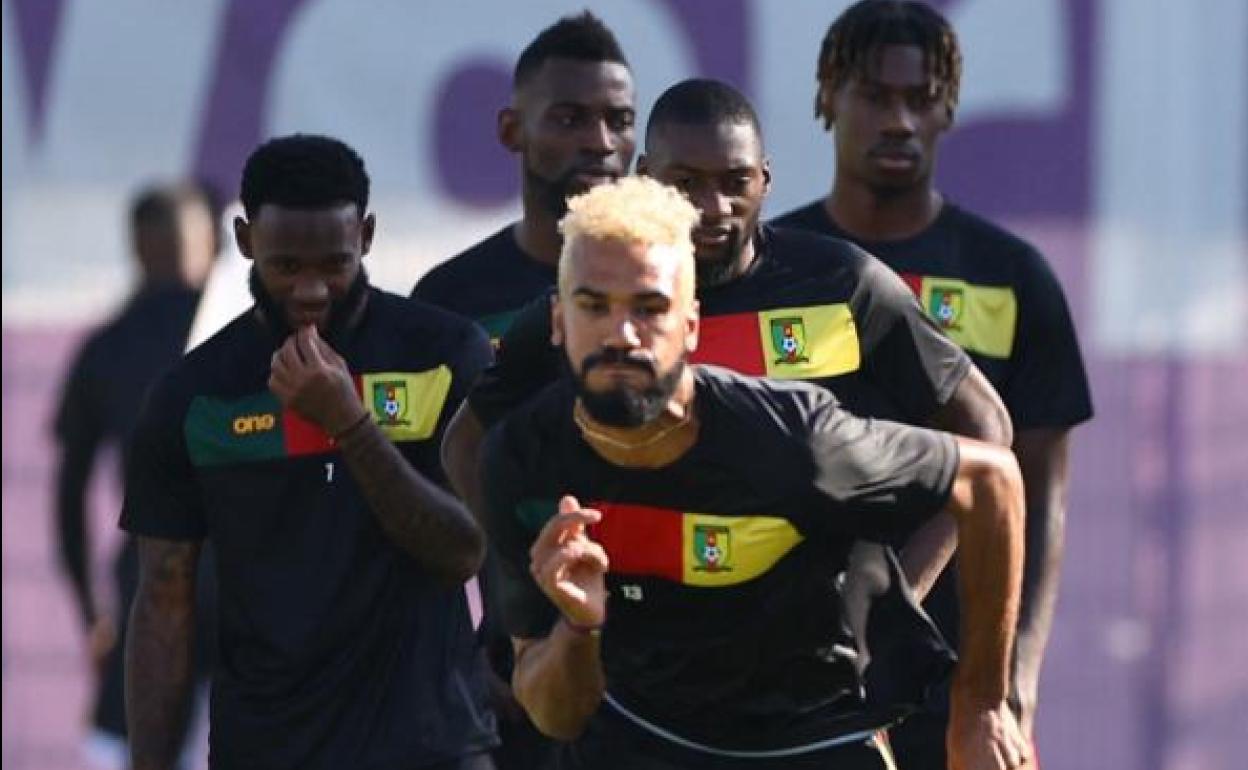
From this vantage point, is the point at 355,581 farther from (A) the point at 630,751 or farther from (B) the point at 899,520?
(B) the point at 899,520

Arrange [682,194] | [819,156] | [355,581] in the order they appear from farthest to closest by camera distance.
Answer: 1. [819,156]
2. [355,581]
3. [682,194]

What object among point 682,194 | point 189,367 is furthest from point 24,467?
point 682,194

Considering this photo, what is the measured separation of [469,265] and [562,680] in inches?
90.4

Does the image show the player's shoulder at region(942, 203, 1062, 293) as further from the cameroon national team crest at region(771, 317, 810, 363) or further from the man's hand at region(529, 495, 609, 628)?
the man's hand at region(529, 495, 609, 628)

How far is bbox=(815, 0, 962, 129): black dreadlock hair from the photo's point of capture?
7.58 meters

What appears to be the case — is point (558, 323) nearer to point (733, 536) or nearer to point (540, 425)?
point (540, 425)

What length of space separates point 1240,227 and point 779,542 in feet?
14.0

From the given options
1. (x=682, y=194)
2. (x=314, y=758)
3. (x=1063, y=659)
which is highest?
(x=682, y=194)

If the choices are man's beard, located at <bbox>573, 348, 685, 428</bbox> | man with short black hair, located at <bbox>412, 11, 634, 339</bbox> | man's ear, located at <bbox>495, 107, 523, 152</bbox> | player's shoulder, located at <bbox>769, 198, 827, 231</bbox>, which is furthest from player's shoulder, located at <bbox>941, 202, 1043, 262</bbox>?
man's beard, located at <bbox>573, 348, 685, 428</bbox>

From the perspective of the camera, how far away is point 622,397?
527 centimetres

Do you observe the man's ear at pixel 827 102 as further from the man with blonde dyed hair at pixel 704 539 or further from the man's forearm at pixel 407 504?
the man with blonde dyed hair at pixel 704 539

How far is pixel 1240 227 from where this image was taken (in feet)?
31.5

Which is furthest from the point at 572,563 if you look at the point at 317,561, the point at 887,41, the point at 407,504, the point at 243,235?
the point at 887,41

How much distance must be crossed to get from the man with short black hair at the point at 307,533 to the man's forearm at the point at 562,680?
3.12ft
